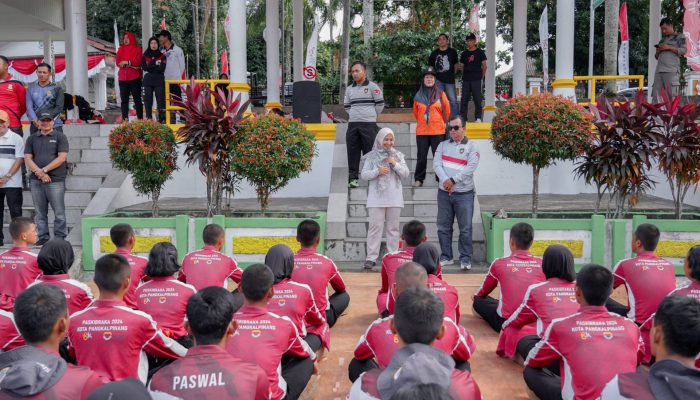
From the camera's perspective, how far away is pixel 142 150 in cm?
897

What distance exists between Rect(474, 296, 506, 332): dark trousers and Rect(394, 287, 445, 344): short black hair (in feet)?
10.8

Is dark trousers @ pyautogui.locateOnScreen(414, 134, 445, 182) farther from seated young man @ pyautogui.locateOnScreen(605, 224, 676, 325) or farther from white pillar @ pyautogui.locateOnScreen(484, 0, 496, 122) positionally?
white pillar @ pyautogui.locateOnScreen(484, 0, 496, 122)

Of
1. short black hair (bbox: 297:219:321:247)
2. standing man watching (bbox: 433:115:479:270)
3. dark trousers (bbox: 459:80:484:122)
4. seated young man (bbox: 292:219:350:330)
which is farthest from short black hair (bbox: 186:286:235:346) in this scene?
dark trousers (bbox: 459:80:484:122)

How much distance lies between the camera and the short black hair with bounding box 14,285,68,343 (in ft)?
10.1

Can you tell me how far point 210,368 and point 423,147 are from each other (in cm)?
746

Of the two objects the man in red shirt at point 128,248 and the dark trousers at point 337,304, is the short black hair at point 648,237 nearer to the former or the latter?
the dark trousers at point 337,304

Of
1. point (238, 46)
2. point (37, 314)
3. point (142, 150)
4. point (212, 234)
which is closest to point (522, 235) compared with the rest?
point (212, 234)

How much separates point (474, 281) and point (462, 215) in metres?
0.88

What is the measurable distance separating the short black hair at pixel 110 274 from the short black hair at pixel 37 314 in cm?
81

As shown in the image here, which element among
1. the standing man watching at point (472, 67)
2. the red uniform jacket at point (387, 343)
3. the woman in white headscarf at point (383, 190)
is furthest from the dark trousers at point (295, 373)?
the standing man watching at point (472, 67)

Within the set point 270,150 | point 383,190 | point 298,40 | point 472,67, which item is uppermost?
point 298,40

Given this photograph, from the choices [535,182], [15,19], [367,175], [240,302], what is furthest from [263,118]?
[15,19]

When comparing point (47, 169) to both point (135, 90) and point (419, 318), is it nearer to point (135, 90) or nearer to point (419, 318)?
point (135, 90)

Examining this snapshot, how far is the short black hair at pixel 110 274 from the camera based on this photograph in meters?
3.96
